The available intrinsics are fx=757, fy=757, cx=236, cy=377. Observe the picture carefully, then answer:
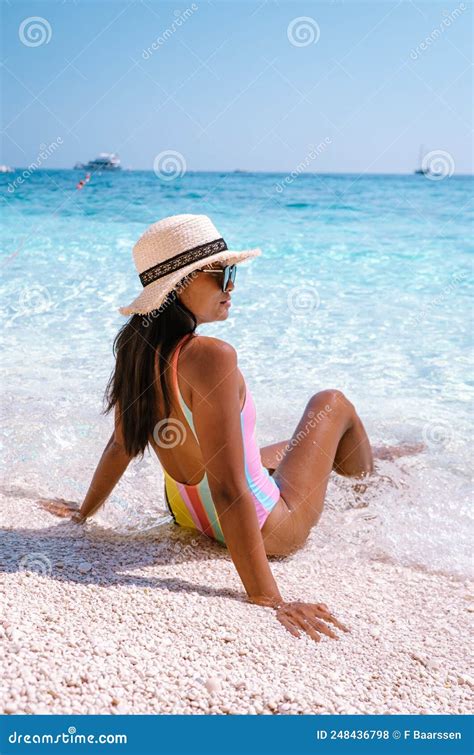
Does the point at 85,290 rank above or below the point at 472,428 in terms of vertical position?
below

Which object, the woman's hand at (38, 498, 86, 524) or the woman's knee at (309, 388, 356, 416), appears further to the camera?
the woman's knee at (309, 388, 356, 416)

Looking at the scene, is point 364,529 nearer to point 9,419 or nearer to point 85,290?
point 9,419

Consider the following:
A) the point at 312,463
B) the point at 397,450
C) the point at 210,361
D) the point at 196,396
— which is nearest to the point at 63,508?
the point at 312,463

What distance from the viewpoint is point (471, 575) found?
336cm

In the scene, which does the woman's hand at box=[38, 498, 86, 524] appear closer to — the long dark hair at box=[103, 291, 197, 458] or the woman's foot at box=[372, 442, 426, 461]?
the long dark hair at box=[103, 291, 197, 458]

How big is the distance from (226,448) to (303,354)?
4.44 m

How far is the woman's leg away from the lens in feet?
10.2

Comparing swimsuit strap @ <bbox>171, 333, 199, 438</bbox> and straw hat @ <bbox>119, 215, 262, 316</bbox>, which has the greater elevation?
straw hat @ <bbox>119, 215, 262, 316</bbox>

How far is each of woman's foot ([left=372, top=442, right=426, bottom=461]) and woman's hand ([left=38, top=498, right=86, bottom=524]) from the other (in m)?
1.82

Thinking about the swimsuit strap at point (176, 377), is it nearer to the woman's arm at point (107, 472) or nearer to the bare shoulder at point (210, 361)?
the bare shoulder at point (210, 361)

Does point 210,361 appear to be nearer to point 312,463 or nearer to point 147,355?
point 147,355

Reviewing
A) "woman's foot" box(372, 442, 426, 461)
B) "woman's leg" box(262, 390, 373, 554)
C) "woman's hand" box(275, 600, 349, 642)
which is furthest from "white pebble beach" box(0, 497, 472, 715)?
"woman's foot" box(372, 442, 426, 461)

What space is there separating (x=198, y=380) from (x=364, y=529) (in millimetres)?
1649
